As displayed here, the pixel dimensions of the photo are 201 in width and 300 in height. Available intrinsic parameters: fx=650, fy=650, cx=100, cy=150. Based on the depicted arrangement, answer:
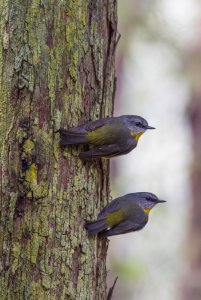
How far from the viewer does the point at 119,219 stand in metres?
2.96

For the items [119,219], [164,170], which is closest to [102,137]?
[119,219]

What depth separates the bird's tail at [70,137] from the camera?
2.85 m

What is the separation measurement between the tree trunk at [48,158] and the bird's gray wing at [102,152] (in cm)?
6

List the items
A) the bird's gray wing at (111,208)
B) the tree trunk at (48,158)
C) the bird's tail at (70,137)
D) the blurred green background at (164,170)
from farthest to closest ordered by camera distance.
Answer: the blurred green background at (164,170) → the bird's gray wing at (111,208) → the bird's tail at (70,137) → the tree trunk at (48,158)

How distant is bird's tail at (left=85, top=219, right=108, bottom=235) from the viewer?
292 centimetres

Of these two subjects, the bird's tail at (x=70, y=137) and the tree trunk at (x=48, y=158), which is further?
the bird's tail at (x=70, y=137)

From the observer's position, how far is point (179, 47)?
8.98 metres

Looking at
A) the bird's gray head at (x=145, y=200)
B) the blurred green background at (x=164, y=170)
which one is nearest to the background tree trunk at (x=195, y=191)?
the blurred green background at (x=164, y=170)

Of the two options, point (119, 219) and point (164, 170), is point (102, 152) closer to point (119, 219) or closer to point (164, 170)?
point (119, 219)

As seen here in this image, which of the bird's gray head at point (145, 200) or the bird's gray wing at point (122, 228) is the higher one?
the bird's gray head at point (145, 200)

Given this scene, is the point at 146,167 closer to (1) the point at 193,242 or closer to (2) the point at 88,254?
(1) the point at 193,242

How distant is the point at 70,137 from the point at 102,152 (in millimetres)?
158

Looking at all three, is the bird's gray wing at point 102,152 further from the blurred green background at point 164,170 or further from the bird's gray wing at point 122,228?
the blurred green background at point 164,170

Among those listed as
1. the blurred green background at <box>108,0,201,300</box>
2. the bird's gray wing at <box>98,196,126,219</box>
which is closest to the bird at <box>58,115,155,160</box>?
the bird's gray wing at <box>98,196,126,219</box>
